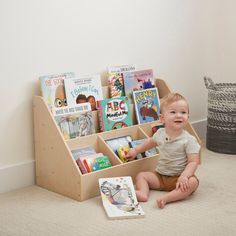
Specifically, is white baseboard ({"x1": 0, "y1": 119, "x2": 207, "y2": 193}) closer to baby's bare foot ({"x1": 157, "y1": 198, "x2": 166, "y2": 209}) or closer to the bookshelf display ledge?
the bookshelf display ledge

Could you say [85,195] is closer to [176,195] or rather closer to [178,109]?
[176,195]

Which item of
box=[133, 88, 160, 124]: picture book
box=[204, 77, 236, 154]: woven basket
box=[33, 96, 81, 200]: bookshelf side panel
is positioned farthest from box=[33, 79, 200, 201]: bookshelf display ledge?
box=[204, 77, 236, 154]: woven basket

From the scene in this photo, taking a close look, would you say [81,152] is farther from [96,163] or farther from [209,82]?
[209,82]

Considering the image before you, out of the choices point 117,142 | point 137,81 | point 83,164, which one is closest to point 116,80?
point 137,81

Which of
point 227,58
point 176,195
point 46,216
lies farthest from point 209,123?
point 46,216

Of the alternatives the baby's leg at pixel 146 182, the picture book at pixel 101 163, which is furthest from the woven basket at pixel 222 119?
the picture book at pixel 101 163

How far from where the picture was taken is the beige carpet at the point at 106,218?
5.39 feet

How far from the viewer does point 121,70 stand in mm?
2441

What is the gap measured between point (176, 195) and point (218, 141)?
2.87 ft

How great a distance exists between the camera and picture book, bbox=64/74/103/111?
2215 mm

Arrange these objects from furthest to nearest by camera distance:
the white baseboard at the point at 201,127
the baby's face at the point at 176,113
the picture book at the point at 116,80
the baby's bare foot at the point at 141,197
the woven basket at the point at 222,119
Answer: the white baseboard at the point at 201,127 → the woven basket at the point at 222,119 → the picture book at the point at 116,80 → the baby's face at the point at 176,113 → the baby's bare foot at the point at 141,197

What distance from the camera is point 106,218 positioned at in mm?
1750

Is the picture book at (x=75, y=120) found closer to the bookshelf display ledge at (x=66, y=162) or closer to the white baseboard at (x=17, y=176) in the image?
the bookshelf display ledge at (x=66, y=162)

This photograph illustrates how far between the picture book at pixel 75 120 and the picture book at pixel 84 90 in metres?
0.06
